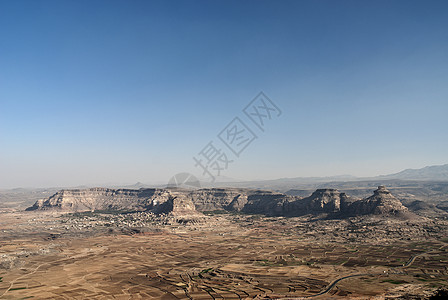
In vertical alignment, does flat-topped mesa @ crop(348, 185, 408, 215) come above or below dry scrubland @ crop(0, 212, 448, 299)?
above

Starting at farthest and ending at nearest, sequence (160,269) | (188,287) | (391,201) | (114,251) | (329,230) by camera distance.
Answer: (391,201)
(329,230)
(114,251)
(160,269)
(188,287)

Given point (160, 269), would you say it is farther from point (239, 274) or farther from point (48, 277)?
point (48, 277)

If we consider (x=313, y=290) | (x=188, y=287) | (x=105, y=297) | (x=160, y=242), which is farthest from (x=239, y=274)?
(x=160, y=242)

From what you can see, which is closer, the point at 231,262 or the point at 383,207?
the point at 231,262

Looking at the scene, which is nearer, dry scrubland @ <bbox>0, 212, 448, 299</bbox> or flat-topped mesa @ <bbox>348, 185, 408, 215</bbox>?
dry scrubland @ <bbox>0, 212, 448, 299</bbox>

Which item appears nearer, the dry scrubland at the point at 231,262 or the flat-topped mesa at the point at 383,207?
the dry scrubland at the point at 231,262

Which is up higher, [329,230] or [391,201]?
[391,201]

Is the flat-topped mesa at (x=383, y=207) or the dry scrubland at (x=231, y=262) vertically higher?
the flat-topped mesa at (x=383, y=207)

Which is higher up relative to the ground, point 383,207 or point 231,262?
point 383,207
